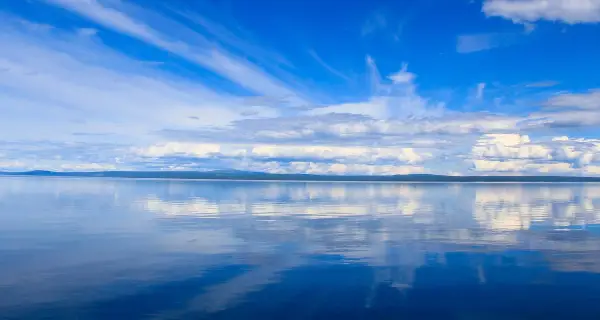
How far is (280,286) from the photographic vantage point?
14.6m

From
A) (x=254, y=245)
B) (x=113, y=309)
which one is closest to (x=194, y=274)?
(x=113, y=309)

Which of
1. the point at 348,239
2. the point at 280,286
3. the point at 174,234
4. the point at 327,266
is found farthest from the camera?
the point at 174,234

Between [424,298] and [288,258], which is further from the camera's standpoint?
[288,258]

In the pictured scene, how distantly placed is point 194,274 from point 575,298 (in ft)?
33.7

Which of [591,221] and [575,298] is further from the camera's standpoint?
[591,221]

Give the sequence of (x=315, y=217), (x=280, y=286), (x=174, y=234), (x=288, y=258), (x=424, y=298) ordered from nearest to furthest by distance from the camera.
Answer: (x=424, y=298) → (x=280, y=286) → (x=288, y=258) → (x=174, y=234) → (x=315, y=217)

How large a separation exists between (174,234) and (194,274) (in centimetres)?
984

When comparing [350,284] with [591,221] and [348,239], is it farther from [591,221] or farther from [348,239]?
[591,221]

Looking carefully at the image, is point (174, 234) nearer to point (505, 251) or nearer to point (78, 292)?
point (78, 292)

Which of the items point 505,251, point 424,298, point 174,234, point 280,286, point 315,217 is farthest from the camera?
point 315,217

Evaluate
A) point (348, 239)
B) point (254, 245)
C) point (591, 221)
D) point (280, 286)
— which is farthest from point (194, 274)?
point (591, 221)

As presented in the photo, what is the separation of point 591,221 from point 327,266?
22.8 meters

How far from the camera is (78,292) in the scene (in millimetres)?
13672

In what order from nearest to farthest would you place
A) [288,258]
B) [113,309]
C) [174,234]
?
[113,309] < [288,258] < [174,234]
